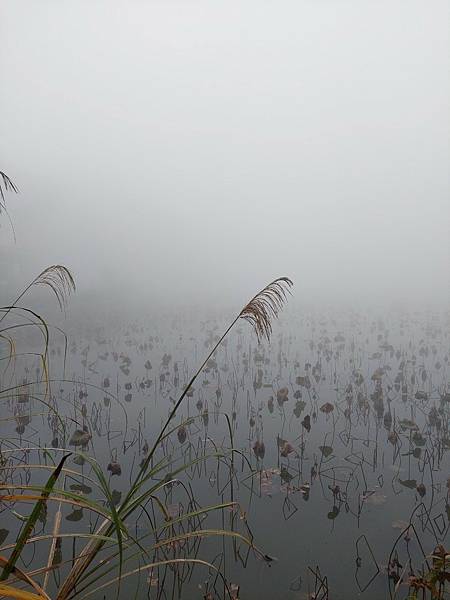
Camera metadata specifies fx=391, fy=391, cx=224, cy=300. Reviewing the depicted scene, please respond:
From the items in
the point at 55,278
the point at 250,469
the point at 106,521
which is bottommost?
the point at 250,469

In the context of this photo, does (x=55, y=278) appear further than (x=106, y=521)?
Yes

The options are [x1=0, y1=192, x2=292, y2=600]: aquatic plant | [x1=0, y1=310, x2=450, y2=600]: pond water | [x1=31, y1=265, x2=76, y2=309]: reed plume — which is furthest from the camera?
[x1=0, y1=310, x2=450, y2=600]: pond water

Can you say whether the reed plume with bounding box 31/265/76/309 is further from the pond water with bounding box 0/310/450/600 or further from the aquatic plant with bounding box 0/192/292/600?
the pond water with bounding box 0/310/450/600

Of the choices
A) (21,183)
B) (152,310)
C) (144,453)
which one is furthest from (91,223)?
(144,453)

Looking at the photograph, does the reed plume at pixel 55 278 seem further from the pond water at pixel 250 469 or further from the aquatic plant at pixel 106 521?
the pond water at pixel 250 469

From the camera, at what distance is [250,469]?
14.9 feet

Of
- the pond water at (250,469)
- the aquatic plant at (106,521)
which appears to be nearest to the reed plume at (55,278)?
the aquatic plant at (106,521)

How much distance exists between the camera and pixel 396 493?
4457mm

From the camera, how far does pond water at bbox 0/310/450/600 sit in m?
3.20

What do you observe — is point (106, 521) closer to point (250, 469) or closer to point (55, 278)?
point (55, 278)

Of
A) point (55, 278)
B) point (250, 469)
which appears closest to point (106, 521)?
point (55, 278)

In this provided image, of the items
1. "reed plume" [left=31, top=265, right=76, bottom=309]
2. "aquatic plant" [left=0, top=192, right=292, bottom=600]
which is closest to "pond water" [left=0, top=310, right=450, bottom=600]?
"aquatic plant" [left=0, top=192, right=292, bottom=600]

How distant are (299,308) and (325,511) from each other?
19989 millimetres

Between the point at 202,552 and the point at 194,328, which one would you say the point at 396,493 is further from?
the point at 194,328
